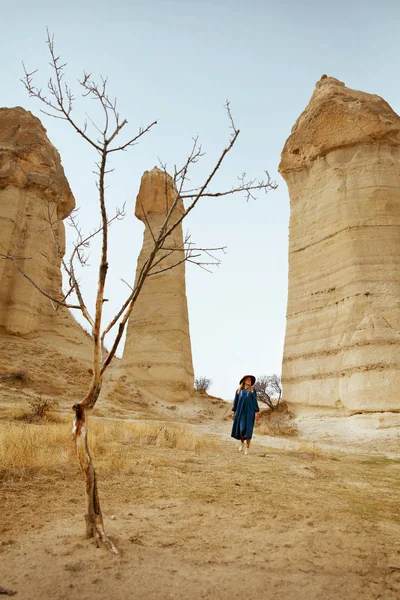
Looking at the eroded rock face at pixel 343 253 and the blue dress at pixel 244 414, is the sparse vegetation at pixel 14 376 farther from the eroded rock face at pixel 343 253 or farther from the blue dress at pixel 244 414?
the blue dress at pixel 244 414

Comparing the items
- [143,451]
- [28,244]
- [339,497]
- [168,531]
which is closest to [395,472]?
[339,497]

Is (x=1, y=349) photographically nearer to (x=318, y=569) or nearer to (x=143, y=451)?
(x=143, y=451)

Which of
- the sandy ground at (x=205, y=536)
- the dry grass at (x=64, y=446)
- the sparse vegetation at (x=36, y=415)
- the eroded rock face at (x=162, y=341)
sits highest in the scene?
the eroded rock face at (x=162, y=341)

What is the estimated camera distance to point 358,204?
15336 millimetres

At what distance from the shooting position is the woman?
8.42 metres

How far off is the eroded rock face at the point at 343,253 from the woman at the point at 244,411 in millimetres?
5434

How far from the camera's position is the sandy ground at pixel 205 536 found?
2430 millimetres

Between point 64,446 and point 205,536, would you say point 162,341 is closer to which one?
point 64,446

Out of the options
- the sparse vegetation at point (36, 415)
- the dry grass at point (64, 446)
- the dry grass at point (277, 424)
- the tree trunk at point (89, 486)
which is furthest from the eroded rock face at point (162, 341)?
the tree trunk at point (89, 486)

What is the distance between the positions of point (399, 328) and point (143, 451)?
932cm

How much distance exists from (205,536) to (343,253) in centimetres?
1299

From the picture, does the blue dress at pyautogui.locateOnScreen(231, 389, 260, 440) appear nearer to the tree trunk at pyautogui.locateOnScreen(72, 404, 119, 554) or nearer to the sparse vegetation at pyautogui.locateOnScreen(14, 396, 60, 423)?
the sparse vegetation at pyautogui.locateOnScreen(14, 396, 60, 423)

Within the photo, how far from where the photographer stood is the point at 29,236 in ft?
67.2

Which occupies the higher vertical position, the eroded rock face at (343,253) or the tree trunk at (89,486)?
the eroded rock face at (343,253)
